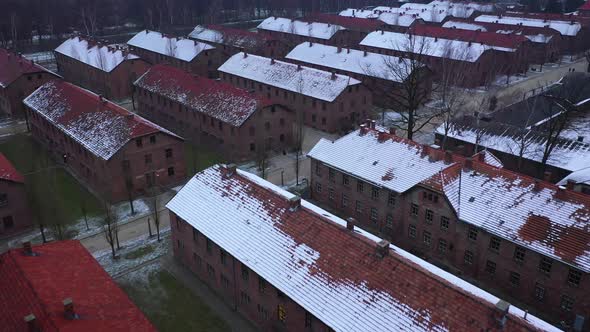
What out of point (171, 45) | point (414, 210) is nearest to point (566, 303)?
point (414, 210)

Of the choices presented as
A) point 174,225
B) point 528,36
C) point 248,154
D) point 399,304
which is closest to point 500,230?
point 399,304

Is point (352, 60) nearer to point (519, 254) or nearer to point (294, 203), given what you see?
point (519, 254)

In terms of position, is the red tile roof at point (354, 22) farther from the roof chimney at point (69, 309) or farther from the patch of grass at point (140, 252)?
the roof chimney at point (69, 309)

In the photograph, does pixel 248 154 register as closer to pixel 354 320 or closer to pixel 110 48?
pixel 354 320

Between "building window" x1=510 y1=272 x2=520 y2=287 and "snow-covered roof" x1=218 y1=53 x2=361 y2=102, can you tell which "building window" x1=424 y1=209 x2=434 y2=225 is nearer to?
"building window" x1=510 y1=272 x2=520 y2=287

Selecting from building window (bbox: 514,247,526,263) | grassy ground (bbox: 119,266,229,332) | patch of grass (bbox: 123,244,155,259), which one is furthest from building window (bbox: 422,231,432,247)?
patch of grass (bbox: 123,244,155,259)
